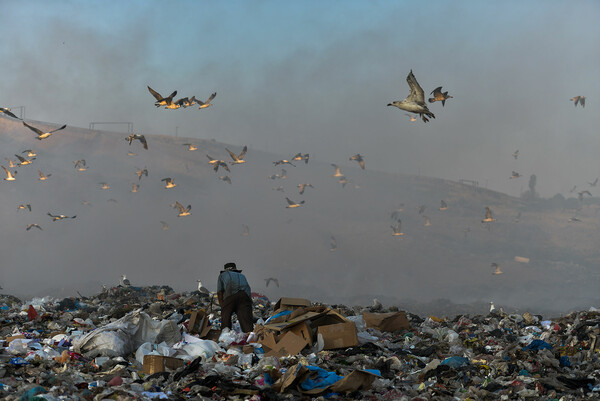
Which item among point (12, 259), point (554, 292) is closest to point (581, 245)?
point (554, 292)

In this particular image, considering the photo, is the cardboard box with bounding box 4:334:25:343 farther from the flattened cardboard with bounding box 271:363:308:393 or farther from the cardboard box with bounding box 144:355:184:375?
the flattened cardboard with bounding box 271:363:308:393

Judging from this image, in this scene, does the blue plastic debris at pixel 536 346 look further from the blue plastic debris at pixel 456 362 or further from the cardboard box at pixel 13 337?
the cardboard box at pixel 13 337

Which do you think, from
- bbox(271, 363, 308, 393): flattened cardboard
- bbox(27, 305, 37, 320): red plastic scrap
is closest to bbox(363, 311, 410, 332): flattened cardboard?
bbox(271, 363, 308, 393): flattened cardboard

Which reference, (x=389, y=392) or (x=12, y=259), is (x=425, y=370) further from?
(x=12, y=259)

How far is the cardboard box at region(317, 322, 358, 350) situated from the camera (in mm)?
7094

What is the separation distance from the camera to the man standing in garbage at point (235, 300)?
8.11 m

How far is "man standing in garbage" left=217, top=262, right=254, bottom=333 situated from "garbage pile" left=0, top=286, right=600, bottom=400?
0.34m

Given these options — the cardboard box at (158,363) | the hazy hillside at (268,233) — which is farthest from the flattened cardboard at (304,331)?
the hazy hillside at (268,233)

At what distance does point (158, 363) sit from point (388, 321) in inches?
168

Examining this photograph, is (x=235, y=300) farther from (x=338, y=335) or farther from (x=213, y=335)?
(x=338, y=335)

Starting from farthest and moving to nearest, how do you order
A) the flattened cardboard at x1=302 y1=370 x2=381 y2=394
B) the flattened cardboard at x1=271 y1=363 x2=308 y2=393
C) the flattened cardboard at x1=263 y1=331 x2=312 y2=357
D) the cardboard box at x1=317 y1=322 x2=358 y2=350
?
the cardboard box at x1=317 y1=322 x2=358 y2=350, the flattened cardboard at x1=263 y1=331 x2=312 y2=357, the flattened cardboard at x1=302 y1=370 x2=381 y2=394, the flattened cardboard at x1=271 y1=363 x2=308 y2=393

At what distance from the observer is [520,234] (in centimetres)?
5184

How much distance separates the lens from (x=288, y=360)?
6324mm

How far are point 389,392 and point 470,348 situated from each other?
2.53 m
